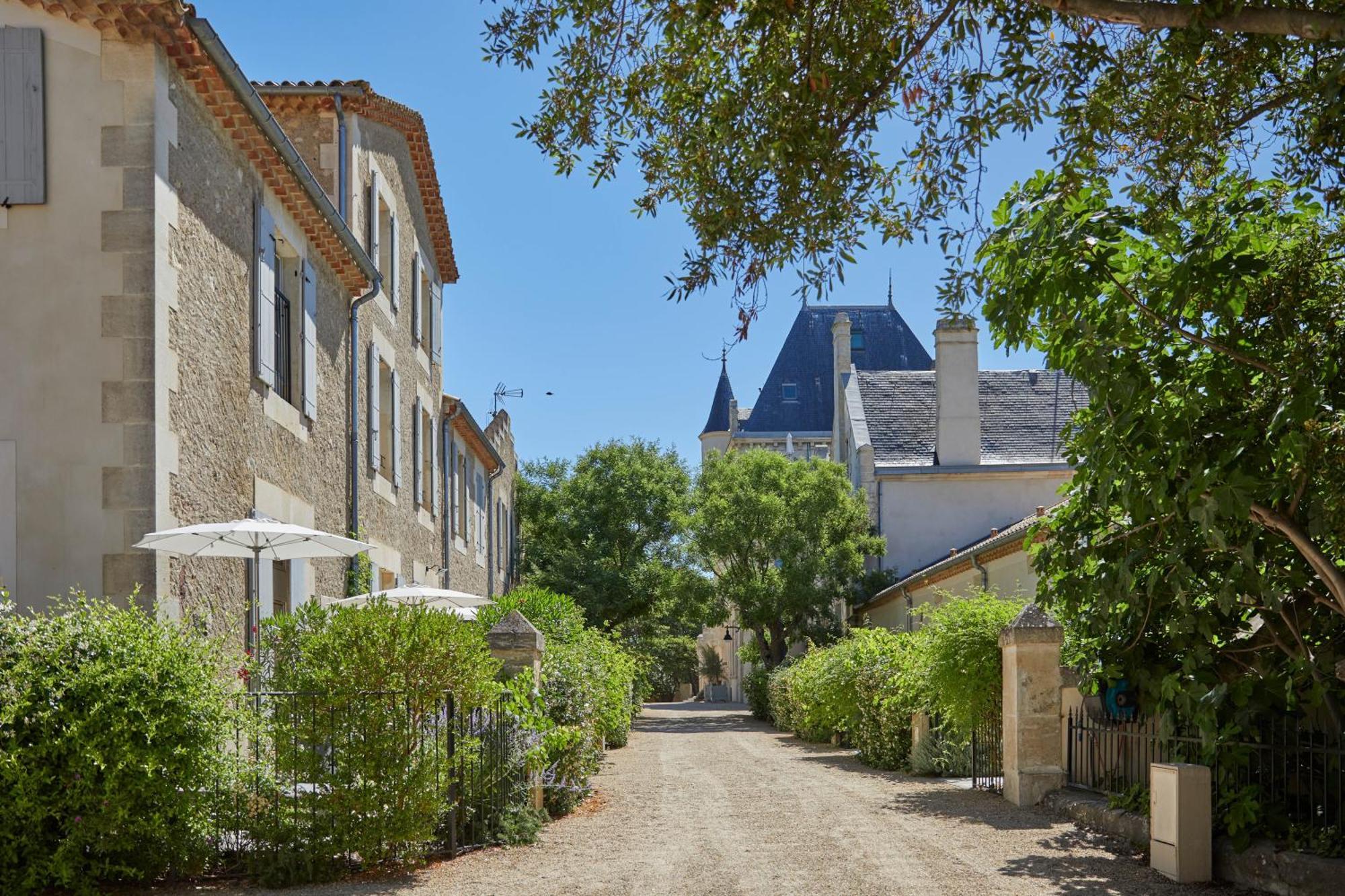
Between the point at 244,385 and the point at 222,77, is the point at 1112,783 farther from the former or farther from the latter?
the point at 222,77

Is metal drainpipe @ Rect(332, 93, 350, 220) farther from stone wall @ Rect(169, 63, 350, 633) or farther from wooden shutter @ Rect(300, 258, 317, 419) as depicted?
stone wall @ Rect(169, 63, 350, 633)

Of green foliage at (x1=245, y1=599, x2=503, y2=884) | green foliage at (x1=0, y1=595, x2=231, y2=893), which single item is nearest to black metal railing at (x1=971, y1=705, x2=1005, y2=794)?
green foliage at (x1=245, y1=599, x2=503, y2=884)

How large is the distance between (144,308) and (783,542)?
25358 mm

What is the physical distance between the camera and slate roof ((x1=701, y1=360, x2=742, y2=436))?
6956 cm

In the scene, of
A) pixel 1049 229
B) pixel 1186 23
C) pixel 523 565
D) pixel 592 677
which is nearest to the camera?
pixel 1186 23

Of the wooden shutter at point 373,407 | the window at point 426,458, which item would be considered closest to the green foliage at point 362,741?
the wooden shutter at point 373,407

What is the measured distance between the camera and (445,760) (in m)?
8.74

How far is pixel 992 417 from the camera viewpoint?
33.7m

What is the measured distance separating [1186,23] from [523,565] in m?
34.1

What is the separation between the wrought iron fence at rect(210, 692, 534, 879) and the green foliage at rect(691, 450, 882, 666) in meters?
24.6

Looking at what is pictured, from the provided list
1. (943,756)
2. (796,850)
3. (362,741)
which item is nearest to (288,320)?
(362,741)

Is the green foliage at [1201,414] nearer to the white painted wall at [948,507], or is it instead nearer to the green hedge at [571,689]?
the green hedge at [571,689]

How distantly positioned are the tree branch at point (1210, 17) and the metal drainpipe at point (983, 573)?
55.3 ft

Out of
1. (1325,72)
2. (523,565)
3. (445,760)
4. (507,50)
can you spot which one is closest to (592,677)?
(445,760)
